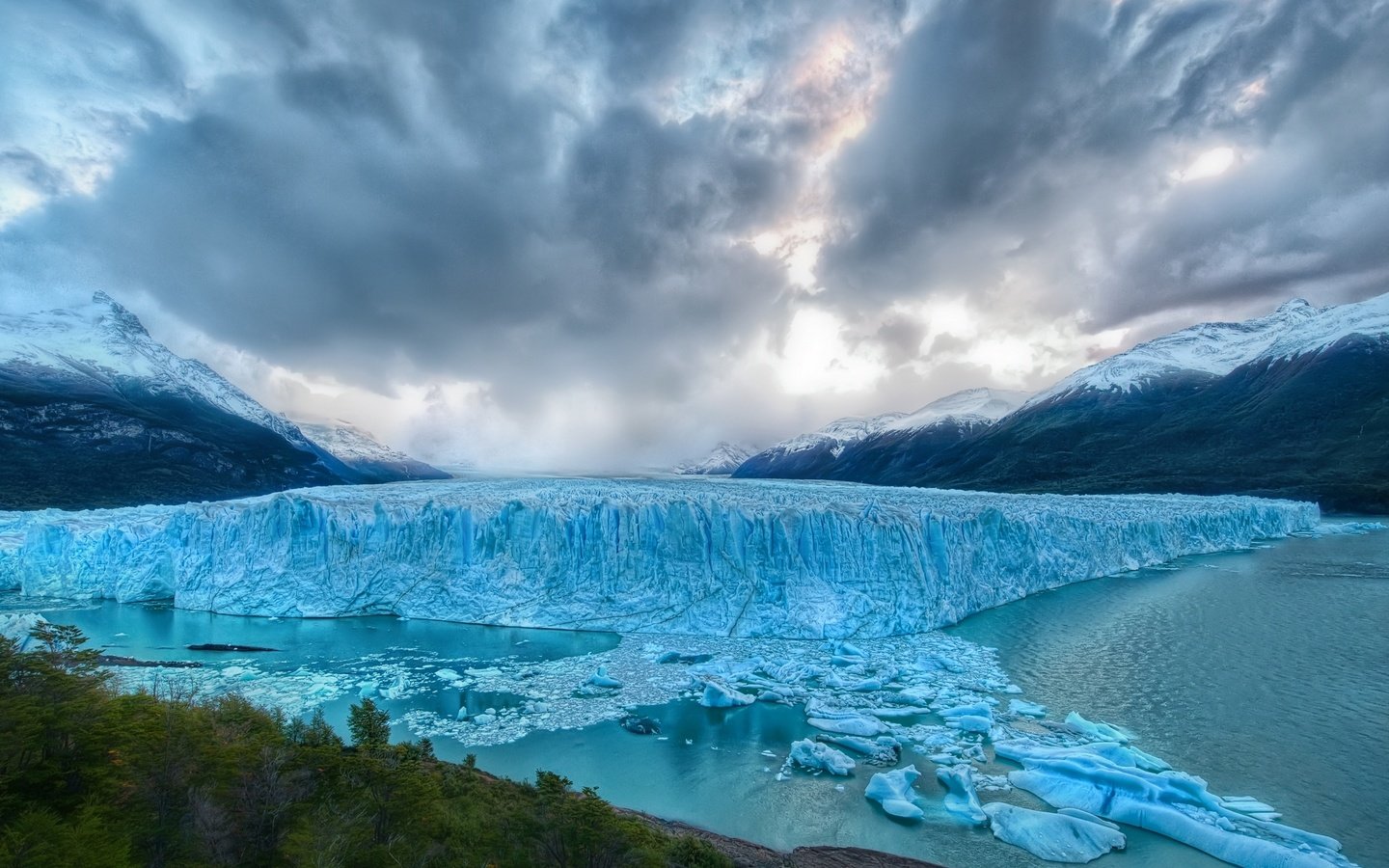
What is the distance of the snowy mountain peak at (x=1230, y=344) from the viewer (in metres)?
93.6

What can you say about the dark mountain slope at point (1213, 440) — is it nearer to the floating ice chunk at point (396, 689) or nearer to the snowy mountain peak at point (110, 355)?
the floating ice chunk at point (396, 689)

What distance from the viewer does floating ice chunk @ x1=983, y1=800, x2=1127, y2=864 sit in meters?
7.94

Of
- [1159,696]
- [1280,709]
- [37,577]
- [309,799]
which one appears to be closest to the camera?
[309,799]

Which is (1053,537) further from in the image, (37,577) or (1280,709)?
(37,577)

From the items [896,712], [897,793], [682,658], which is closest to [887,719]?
[896,712]

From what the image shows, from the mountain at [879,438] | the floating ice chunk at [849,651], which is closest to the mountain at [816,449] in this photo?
the mountain at [879,438]

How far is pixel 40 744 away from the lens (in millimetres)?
5613

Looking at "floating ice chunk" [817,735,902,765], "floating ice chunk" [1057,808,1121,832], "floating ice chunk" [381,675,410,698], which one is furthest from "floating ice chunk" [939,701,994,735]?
"floating ice chunk" [381,675,410,698]

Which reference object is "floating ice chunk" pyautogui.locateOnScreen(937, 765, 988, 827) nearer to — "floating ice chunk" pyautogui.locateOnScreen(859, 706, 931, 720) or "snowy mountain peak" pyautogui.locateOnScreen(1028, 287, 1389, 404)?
"floating ice chunk" pyautogui.locateOnScreen(859, 706, 931, 720)

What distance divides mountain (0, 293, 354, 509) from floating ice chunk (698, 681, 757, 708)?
2133 inches

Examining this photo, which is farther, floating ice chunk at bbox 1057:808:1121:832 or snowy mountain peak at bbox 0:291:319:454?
snowy mountain peak at bbox 0:291:319:454

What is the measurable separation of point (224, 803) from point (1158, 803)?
38.6 ft

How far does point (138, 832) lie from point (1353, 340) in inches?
5059

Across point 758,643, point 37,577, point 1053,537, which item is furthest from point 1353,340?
point 37,577
